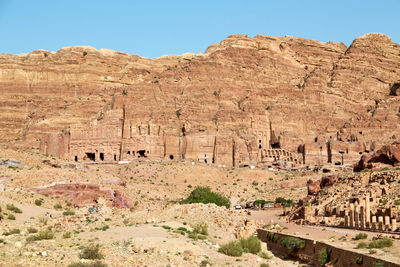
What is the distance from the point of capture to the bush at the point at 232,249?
23.7 metres

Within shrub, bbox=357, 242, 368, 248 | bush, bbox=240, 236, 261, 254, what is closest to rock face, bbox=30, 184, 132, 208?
bush, bbox=240, 236, 261, 254

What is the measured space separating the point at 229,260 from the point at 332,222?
1470cm

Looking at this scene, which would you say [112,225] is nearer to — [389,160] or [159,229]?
[159,229]

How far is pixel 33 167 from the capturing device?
180 ft

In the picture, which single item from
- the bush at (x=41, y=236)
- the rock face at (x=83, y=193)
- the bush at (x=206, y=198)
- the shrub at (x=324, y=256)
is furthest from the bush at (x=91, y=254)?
the bush at (x=206, y=198)

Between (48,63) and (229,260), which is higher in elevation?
(48,63)

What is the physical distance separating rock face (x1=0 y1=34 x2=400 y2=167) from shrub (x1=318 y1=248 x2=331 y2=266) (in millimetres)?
55228

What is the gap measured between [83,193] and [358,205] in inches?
879

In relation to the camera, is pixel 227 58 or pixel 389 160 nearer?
pixel 389 160

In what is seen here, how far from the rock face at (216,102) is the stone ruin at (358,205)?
3724 centimetres

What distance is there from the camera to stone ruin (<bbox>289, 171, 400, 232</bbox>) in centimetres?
3039

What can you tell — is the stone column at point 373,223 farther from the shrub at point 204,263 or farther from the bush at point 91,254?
the bush at point 91,254

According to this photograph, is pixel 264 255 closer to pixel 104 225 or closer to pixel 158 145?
pixel 104 225

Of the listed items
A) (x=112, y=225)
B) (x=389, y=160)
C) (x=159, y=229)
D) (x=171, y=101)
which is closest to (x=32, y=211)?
(x=112, y=225)
